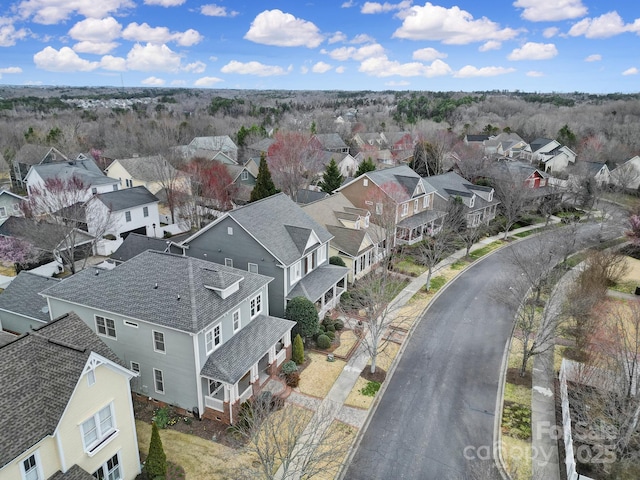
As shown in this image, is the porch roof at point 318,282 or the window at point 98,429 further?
the porch roof at point 318,282

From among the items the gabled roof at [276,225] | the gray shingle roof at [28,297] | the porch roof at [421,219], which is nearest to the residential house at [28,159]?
the gray shingle roof at [28,297]

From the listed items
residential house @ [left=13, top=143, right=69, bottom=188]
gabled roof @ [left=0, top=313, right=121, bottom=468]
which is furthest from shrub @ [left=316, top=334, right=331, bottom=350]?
residential house @ [left=13, top=143, right=69, bottom=188]

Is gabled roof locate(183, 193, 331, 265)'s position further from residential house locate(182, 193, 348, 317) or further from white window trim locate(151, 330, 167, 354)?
white window trim locate(151, 330, 167, 354)

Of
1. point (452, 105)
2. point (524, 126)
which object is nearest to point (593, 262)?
point (524, 126)

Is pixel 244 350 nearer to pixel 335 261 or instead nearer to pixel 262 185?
pixel 335 261

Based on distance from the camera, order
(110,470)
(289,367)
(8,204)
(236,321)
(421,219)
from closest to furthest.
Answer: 1. (110,470)
2. (236,321)
3. (289,367)
4. (8,204)
5. (421,219)

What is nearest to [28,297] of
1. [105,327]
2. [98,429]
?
[105,327]

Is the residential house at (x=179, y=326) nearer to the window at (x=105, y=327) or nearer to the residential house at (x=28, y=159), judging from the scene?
the window at (x=105, y=327)
